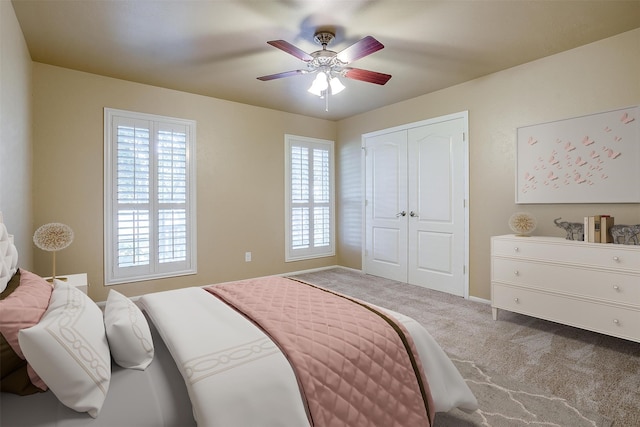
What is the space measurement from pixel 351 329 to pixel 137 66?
332 centimetres

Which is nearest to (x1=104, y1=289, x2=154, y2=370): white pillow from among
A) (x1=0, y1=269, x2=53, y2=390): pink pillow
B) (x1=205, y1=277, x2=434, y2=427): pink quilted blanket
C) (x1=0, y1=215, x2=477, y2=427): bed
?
(x1=0, y1=215, x2=477, y2=427): bed

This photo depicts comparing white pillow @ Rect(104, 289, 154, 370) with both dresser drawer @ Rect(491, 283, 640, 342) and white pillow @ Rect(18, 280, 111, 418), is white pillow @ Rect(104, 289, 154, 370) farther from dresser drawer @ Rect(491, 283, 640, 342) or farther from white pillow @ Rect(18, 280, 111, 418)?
dresser drawer @ Rect(491, 283, 640, 342)

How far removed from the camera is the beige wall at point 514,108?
9.04 ft

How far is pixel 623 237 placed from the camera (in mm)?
2482

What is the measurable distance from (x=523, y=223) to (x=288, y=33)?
2713mm

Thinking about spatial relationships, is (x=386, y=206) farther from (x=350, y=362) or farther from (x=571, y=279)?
(x=350, y=362)

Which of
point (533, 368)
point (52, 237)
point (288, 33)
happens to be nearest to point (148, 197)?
point (52, 237)

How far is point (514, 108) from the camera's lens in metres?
3.40

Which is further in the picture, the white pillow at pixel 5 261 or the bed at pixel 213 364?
the white pillow at pixel 5 261

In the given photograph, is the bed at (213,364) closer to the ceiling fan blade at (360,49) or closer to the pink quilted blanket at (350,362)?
the pink quilted blanket at (350,362)

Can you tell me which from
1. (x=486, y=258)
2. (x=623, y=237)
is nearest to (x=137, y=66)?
(x=486, y=258)

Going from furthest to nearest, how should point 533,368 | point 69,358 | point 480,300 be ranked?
point 480,300
point 533,368
point 69,358

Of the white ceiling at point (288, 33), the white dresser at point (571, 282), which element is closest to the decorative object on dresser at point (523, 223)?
the white dresser at point (571, 282)

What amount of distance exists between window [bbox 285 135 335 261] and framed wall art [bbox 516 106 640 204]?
2.85 metres
